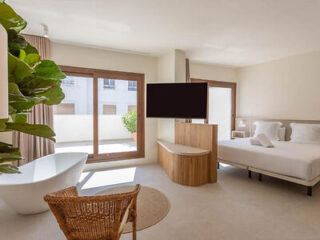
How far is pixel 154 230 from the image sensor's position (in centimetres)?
201

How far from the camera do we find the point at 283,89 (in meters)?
4.61

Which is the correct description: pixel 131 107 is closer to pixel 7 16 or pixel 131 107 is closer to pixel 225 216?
pixel 225 216

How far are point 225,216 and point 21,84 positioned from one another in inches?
96.6

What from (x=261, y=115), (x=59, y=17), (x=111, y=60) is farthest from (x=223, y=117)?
(x=59, y=17)

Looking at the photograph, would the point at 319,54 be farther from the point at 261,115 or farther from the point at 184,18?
the point at 184,18

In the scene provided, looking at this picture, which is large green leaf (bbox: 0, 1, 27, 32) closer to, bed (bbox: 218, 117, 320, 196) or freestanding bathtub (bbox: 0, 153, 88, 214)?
freestanding bathtub (bbox: 0, 153, 88, 214)

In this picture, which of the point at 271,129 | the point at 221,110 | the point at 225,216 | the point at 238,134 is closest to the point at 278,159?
the point at 225,216

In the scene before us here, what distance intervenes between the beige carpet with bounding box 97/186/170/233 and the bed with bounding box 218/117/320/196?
5.47 feet

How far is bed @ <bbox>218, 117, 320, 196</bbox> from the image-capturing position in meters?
2.65

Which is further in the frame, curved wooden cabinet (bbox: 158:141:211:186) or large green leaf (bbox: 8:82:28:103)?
curved wooden cabinet (bbox: 158:141:211:186)

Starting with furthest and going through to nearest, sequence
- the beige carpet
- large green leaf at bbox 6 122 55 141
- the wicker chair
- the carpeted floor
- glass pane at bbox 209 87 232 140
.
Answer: glass pane at bbox 209 87 232 140
the beige carpet
the carpeted floor
the wicker chair
large green leaf at bbox 6 122 55 141

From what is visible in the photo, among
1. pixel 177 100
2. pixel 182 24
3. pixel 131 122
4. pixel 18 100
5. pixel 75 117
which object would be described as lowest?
pixel 131 122

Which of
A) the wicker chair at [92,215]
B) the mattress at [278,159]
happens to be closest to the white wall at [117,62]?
the mattress at [278,159]

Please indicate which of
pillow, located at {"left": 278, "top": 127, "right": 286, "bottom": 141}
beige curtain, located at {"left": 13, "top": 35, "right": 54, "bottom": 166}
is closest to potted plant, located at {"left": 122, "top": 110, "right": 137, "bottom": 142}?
beige curtain, located at {"left": 13, "top": 35, "right": 54, "bottom": 166}
